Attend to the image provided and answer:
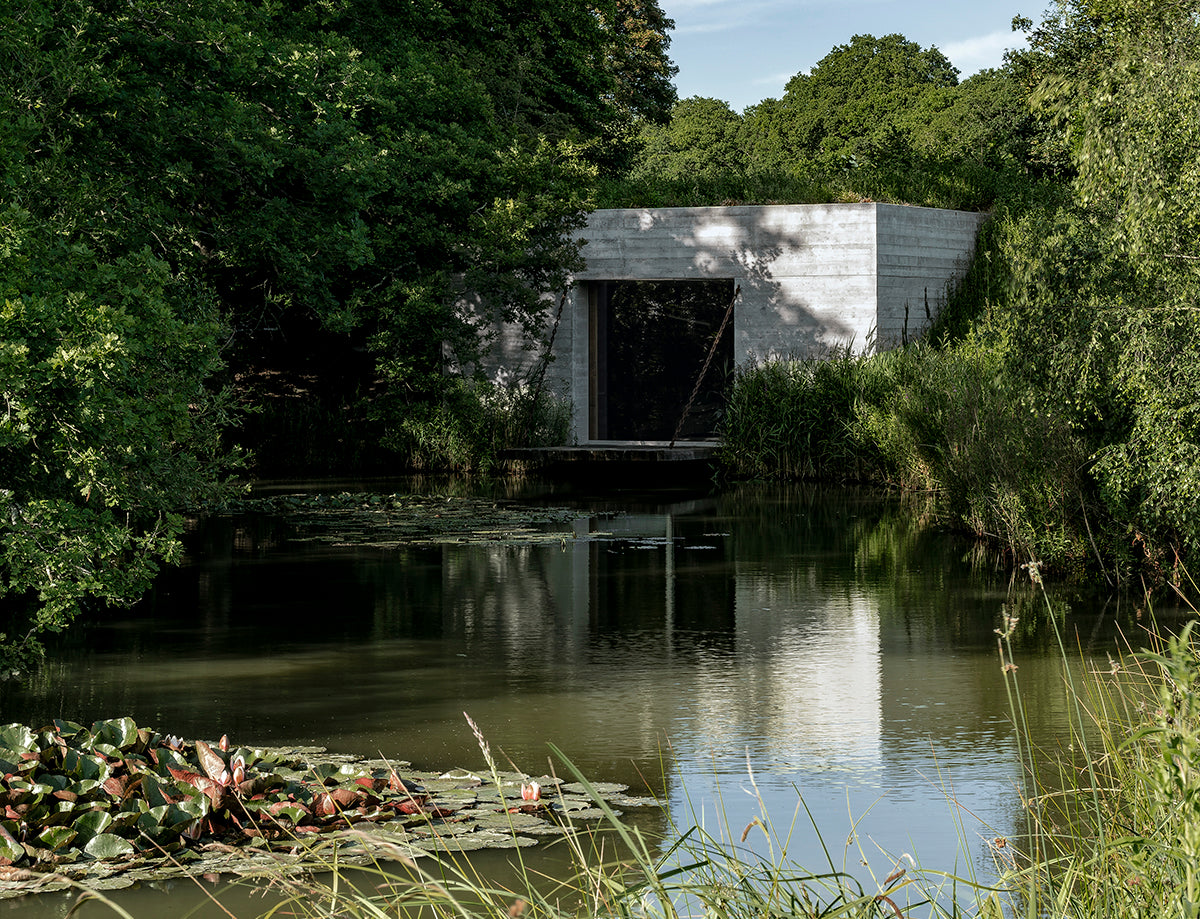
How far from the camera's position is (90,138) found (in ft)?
35.6

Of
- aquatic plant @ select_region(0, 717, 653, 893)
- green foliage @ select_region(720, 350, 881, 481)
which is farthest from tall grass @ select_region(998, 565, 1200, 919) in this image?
green foliage @ select_region(720, 350, 881, 481)

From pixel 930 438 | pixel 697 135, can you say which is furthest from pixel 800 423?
pixel 697 135

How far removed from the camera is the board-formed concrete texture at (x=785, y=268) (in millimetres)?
20062

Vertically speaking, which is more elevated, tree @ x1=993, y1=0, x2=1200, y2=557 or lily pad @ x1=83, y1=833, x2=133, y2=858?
tree @ x1=993, y1=0, x2=1200, y2=557

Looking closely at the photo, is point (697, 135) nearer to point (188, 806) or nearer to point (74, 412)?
point (74, 412)

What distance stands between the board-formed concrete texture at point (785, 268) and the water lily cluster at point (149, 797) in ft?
51.0

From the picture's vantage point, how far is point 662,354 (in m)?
24.9

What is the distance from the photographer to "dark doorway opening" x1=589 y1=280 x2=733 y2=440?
24.4 m

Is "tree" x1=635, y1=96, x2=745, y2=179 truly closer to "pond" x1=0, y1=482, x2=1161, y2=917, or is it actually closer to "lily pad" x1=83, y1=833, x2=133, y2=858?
"pond" x1=0, y1=482, x2=1161, y2=917

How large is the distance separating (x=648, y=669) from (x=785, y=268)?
1333cm

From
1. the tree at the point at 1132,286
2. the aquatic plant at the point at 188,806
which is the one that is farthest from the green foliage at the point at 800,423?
the aquatic plant at the point at 188,806

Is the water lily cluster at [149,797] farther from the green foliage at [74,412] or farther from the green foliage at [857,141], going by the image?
the green foliage at [857,141]

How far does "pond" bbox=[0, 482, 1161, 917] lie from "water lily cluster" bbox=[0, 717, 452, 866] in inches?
9.8

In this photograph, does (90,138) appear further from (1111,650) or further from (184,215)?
(1111,650)
